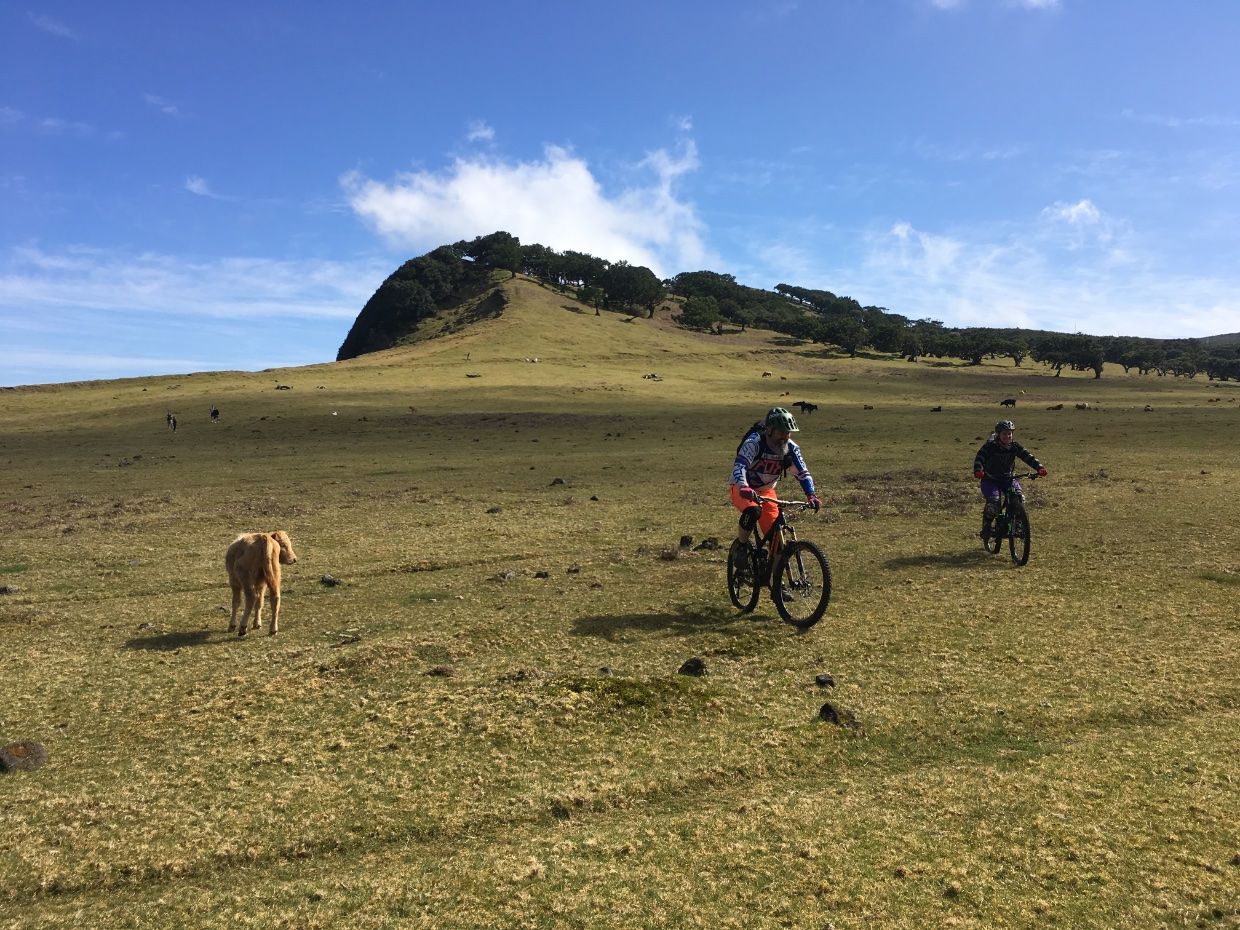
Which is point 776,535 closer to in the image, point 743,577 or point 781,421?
point 743,577

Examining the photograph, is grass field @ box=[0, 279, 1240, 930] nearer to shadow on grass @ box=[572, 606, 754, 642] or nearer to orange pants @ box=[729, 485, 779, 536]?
shadow on grass @ box=[572, 606, 754, 642]

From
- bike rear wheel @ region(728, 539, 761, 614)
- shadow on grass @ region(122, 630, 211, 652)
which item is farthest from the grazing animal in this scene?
bike rear wheel @ region(728, 539, 761, 614)

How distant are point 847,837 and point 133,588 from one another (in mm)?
11352

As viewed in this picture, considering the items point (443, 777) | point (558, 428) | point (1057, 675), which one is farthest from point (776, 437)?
point (558, 428)

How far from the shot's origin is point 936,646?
8117 millimetres

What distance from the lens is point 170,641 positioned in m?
8.95

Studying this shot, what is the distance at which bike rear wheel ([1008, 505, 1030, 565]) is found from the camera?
12.0 metres

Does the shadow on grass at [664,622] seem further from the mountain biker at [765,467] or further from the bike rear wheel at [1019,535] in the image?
the bike rear wheel at [1019,535]

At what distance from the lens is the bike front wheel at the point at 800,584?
8.78m

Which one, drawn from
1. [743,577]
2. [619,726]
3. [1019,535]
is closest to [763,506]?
[743,577]

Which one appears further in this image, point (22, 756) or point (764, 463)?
point (764, 463)

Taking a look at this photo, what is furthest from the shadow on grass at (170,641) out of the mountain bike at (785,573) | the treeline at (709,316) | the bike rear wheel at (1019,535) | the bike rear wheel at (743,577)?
A: the treeline at (709,316)

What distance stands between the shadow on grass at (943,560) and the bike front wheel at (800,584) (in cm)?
374

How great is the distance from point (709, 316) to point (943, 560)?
12466 cm
